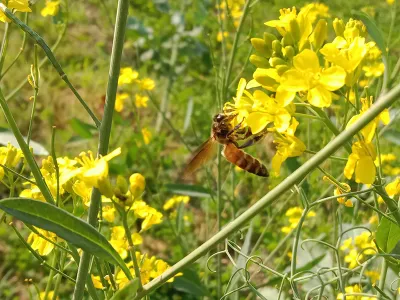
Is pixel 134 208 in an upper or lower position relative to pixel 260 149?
upper

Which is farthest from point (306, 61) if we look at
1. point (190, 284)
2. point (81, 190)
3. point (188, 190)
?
point (188, 190)

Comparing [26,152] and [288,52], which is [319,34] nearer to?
[288,52]

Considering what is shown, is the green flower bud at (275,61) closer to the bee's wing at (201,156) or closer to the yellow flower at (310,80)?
the yellow flower at (310,80)

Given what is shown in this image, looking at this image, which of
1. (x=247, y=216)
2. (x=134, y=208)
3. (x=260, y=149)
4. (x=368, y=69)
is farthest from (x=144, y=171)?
(x=247, y=216)

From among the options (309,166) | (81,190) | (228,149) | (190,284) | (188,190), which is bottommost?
(190,284)

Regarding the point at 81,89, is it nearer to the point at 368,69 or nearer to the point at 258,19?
the point at 258,19

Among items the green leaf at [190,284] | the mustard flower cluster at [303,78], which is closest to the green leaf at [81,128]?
the green leaf at [190,284]

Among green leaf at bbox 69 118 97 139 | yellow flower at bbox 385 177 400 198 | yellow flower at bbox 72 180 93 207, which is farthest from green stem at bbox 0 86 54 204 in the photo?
green leaf at bbox 69 118 97 139
